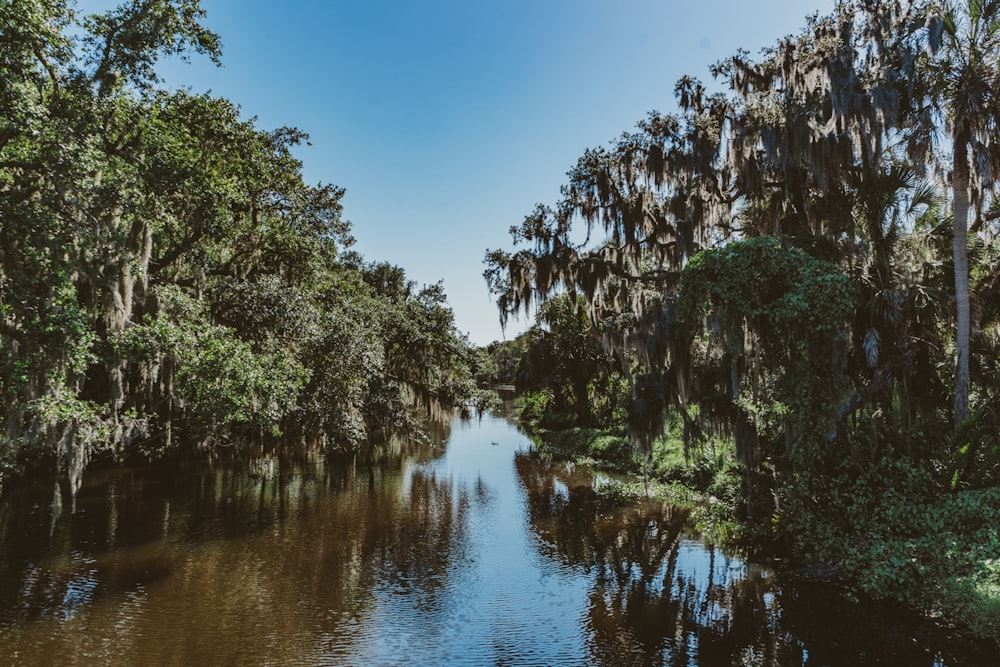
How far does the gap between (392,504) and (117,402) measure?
9342mm

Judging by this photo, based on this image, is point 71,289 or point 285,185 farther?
point 285,185

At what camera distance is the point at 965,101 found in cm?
1148

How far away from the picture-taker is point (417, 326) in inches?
1275

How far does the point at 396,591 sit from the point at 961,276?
1355 cm

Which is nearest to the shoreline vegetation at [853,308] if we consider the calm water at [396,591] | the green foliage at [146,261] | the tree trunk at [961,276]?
the tree trunk at [961,276]

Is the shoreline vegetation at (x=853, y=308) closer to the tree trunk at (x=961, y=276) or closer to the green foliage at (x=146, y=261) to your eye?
the tree trunk at (x=961, y=276)

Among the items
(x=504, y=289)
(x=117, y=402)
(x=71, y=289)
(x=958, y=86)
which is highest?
(x=958, y=86)

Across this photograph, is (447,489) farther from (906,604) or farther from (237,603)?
(906,604)

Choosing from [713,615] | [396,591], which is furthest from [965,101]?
[396,591]

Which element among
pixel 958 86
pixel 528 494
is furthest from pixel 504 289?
pixel 958 86

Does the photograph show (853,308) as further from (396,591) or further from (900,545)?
(396,591)

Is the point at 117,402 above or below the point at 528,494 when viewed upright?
above

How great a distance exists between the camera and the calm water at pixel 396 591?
961 centimetres

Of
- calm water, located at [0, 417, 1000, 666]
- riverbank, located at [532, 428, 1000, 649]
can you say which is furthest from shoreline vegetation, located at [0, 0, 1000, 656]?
calm water, located at [0, 417, 1000, 666]
